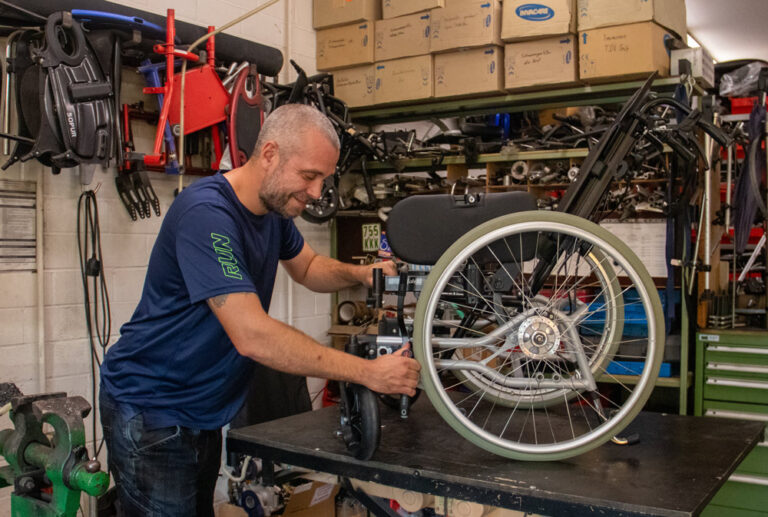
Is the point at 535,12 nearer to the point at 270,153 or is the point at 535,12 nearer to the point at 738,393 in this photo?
the point at 738,393

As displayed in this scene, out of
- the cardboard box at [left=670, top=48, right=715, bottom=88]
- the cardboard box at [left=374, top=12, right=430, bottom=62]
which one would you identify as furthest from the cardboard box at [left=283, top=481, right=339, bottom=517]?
the cardboard box at [left=670, top=48, right=715, bottom=88]

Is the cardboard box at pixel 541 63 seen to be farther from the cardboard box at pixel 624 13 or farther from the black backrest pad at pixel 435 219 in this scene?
the black backrest pad at pixel 435 219

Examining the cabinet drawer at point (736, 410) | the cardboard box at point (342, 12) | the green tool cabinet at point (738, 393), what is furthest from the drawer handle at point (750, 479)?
the cardboard box at point (342, 12)

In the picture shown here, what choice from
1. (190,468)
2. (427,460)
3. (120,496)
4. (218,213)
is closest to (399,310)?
(427,460)

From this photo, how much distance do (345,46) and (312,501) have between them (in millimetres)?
2397

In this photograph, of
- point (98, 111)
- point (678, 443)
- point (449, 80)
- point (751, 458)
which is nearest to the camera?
point (678, 443)

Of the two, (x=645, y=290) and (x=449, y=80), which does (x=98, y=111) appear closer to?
(x=449, y=80)

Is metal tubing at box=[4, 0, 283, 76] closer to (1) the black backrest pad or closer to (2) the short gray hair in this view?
(2) the short gray hair

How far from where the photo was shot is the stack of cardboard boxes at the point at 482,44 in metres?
3.28

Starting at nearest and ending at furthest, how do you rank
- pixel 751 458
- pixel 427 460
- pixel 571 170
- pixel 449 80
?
pixel 427 460, pixel 751 458, pixel 571 170, pixel 449 80

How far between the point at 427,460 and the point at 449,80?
2.51m

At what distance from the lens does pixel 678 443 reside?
1768 mm

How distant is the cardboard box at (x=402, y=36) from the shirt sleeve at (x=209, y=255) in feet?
7.95

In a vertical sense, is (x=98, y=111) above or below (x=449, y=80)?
below
